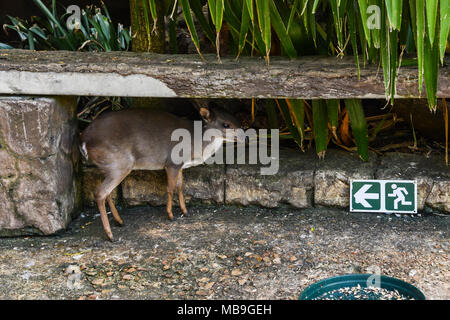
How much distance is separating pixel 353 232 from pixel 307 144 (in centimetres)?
91

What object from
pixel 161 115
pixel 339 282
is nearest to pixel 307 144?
pixel 161 115

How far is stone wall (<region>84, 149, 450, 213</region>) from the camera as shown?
3502 mm

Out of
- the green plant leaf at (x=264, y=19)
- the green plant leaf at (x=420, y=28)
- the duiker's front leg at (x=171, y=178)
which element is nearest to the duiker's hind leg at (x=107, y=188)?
the duiker's front leg at (x=171, y=178)

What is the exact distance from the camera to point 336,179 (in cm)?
355

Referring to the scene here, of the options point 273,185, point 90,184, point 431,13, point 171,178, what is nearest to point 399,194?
point 273,185

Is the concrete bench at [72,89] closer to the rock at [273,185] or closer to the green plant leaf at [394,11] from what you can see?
the green plant leaf at [394,11]

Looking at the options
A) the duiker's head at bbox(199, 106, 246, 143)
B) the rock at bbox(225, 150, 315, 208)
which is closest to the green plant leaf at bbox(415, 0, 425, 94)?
the rock at bbox(225, 150, 315, 208)

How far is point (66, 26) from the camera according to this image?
4238 mm

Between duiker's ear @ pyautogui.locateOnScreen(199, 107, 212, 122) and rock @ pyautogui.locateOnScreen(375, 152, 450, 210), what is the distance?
3.69 ft

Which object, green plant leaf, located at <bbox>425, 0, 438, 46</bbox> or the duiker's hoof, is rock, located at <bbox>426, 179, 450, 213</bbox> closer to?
green plant leaf, located at <bbox>425, 0, 438, 46</bbox>

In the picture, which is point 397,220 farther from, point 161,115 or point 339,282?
point 161,115

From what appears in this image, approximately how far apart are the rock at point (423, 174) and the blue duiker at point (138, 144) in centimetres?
97

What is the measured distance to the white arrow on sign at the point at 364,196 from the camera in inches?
138

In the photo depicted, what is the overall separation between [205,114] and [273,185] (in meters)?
0.63
